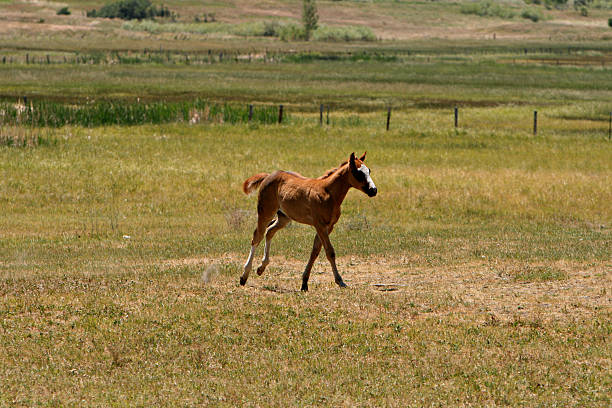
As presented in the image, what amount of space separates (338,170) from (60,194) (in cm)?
1615

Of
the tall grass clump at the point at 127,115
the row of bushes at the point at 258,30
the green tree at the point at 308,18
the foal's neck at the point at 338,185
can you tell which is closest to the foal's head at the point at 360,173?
the foal's neck at the point at 338,185

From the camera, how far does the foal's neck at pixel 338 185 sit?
14.7m

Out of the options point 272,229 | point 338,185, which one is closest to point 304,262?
point 272,229

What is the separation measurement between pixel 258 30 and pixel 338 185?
170049mm

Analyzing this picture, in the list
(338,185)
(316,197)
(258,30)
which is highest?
(258,30)

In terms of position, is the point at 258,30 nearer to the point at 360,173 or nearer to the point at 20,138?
the point at 20,138

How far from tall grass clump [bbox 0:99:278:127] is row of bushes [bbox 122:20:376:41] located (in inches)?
4985

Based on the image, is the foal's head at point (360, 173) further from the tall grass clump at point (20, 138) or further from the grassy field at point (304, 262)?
the tall grass clump at point (20, 138)

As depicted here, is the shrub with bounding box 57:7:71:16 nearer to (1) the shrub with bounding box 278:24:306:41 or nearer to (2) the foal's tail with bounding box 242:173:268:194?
(1) the shrub with bounding box 278:24:306:41

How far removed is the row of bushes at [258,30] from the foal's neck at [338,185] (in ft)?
524

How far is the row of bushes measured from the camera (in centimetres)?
17475

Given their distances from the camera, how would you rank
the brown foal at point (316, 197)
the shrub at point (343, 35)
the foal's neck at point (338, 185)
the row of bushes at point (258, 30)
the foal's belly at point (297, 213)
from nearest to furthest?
1. the brown foal at point (316, 197)
2. the foal's neck at point (338, 185)
3. the foal's belly at point (297, 213)
4. the row of bushes at point (258, 30)
5. the shrub at point (343, 35)

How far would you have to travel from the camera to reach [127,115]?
152 ft

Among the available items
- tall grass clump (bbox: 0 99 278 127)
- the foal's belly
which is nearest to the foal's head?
the foal's belly
